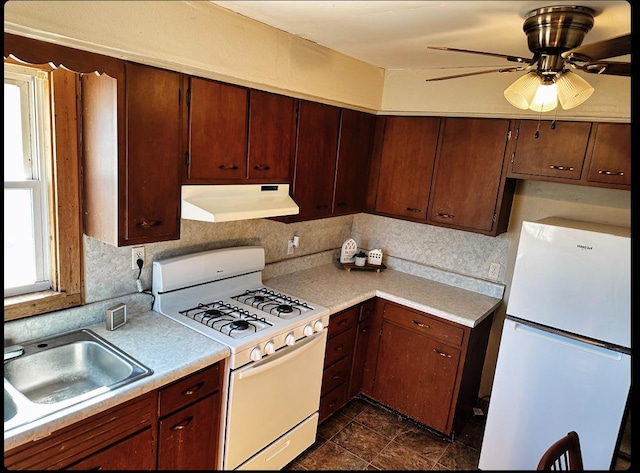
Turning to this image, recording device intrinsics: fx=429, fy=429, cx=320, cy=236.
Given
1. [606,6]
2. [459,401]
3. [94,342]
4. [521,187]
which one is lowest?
[459,401]

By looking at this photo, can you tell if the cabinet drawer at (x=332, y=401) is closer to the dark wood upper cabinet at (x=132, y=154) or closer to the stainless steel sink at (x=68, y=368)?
the stainless steel sink at (x=68, y=368)

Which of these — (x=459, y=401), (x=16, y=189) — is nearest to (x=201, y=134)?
(x=16, y=189)

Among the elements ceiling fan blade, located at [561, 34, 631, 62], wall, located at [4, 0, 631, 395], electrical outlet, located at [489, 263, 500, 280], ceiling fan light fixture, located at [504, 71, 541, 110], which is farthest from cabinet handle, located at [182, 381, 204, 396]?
electrical outlet, located at [489, 263, 500, 280]

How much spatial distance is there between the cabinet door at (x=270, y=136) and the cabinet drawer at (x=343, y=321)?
826mm

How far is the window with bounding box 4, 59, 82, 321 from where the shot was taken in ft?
5.31

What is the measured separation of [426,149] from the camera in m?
2.66

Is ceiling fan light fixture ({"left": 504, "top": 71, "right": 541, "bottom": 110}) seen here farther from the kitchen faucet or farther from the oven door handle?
the kitchen faucet

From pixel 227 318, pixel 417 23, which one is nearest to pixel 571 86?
pixel 417 23

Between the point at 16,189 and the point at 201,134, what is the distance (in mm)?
734

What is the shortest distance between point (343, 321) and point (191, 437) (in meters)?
1.05

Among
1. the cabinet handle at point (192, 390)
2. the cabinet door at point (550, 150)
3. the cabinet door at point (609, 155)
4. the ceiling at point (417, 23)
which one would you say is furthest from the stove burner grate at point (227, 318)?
the cabinet door at point (609, 155)

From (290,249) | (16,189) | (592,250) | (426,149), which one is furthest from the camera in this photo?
(290,249)

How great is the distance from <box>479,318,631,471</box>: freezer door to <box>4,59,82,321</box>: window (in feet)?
6.76

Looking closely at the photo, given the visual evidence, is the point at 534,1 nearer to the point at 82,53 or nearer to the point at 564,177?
the point at 564,177
